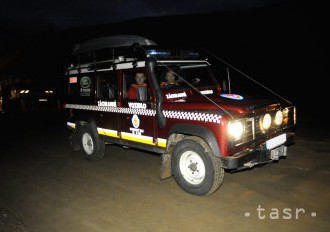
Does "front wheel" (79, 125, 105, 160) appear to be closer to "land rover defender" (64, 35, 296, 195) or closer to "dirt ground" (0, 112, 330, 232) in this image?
"land rover defender" (64, 35, 296, 195)

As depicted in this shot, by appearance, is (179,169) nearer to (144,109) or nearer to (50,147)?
(144,109)

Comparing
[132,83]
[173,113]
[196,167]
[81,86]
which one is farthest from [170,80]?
[81,86]

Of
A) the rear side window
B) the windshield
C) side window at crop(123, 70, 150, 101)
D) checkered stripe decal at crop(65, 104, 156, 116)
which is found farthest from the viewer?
the rear side window

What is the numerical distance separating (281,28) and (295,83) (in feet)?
59.9

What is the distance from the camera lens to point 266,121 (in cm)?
495

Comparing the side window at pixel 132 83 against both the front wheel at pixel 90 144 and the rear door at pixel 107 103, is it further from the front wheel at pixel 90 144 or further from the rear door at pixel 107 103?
the front wheel at pixel 90 144

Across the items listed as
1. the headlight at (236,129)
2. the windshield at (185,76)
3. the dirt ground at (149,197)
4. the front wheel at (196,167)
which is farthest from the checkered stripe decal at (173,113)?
the dirt ground at (149,197)

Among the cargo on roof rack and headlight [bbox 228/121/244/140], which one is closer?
headlight [bbox 228/121/244/140]

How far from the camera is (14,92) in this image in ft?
57.6

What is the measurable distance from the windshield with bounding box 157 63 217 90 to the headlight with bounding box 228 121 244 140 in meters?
1.62

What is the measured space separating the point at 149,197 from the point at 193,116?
148 cm

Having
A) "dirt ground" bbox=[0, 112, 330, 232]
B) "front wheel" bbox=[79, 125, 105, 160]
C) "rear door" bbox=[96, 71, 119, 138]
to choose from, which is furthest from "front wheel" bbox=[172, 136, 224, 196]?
"front wheel" bbox=[79, 125, 105, 160]

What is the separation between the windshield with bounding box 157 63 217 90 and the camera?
19.1ft

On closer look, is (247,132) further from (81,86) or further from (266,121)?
(81,86)
